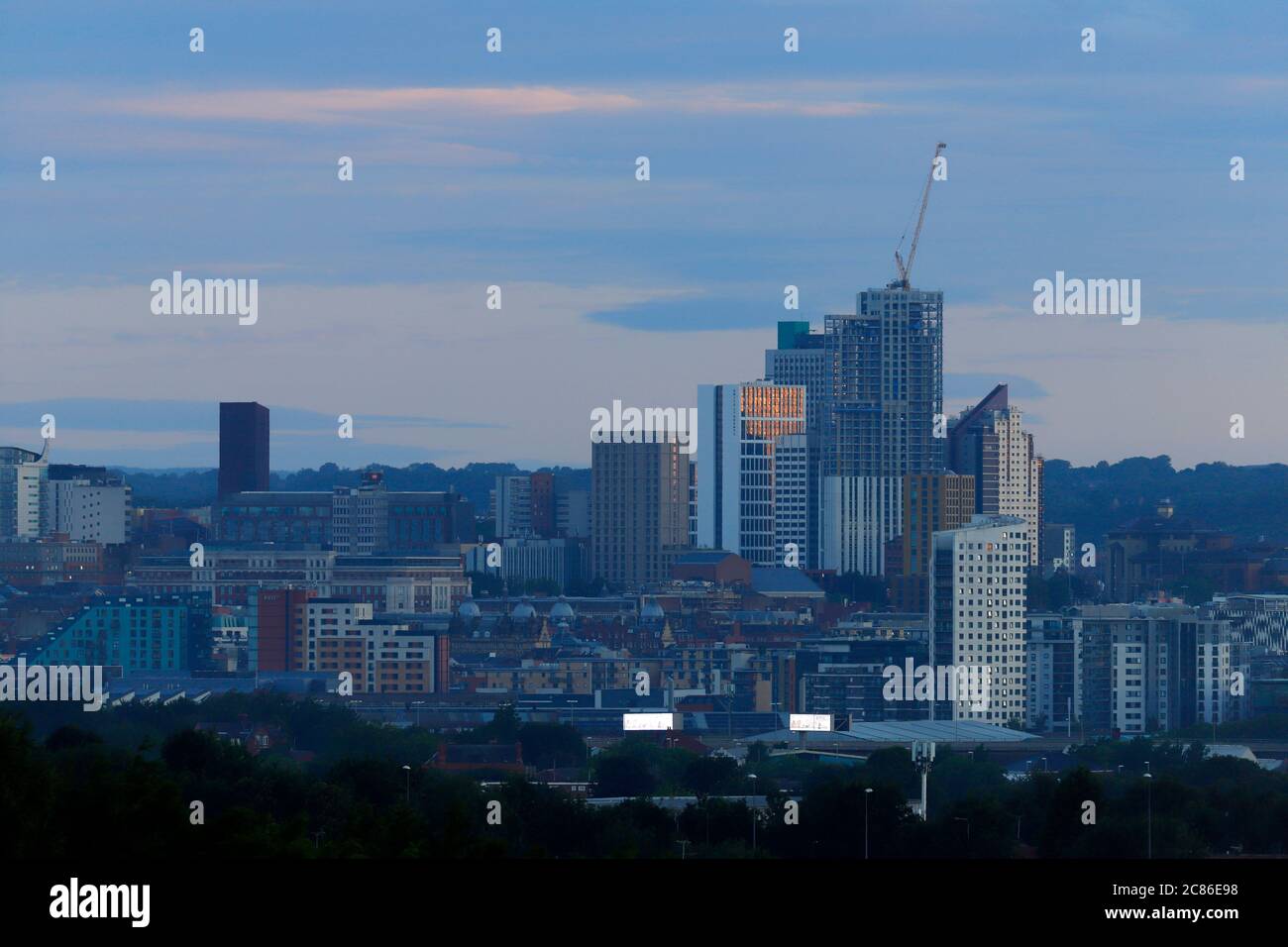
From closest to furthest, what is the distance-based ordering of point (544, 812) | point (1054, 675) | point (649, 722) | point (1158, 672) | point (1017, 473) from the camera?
point (544, 812)
point (649, 722)
point (1158, 672)
point (1054, 675)
point (1017, 473)

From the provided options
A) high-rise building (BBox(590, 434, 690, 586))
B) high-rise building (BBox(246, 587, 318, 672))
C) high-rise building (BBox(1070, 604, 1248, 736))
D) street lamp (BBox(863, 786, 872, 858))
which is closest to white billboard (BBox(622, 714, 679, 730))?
high-rise building (BBox(1070, 604, 1248, 736))

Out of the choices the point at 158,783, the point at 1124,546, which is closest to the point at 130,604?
the point at 1124,546

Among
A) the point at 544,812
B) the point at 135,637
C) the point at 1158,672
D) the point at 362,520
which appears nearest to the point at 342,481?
the point at 362,520

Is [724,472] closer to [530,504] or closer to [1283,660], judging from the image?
[530,504]

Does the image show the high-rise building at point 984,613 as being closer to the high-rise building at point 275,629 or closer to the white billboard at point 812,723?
the white billboard at point 812,723

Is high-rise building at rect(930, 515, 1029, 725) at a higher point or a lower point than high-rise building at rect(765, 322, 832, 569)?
lower

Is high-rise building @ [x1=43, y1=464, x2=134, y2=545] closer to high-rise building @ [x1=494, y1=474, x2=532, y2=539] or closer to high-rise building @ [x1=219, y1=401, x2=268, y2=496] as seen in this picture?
high-rise building @ [x1=219, y1=401, x2=268, y2=496]

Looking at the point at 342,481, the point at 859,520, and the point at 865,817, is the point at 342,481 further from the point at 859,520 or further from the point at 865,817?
the point at 865,817
